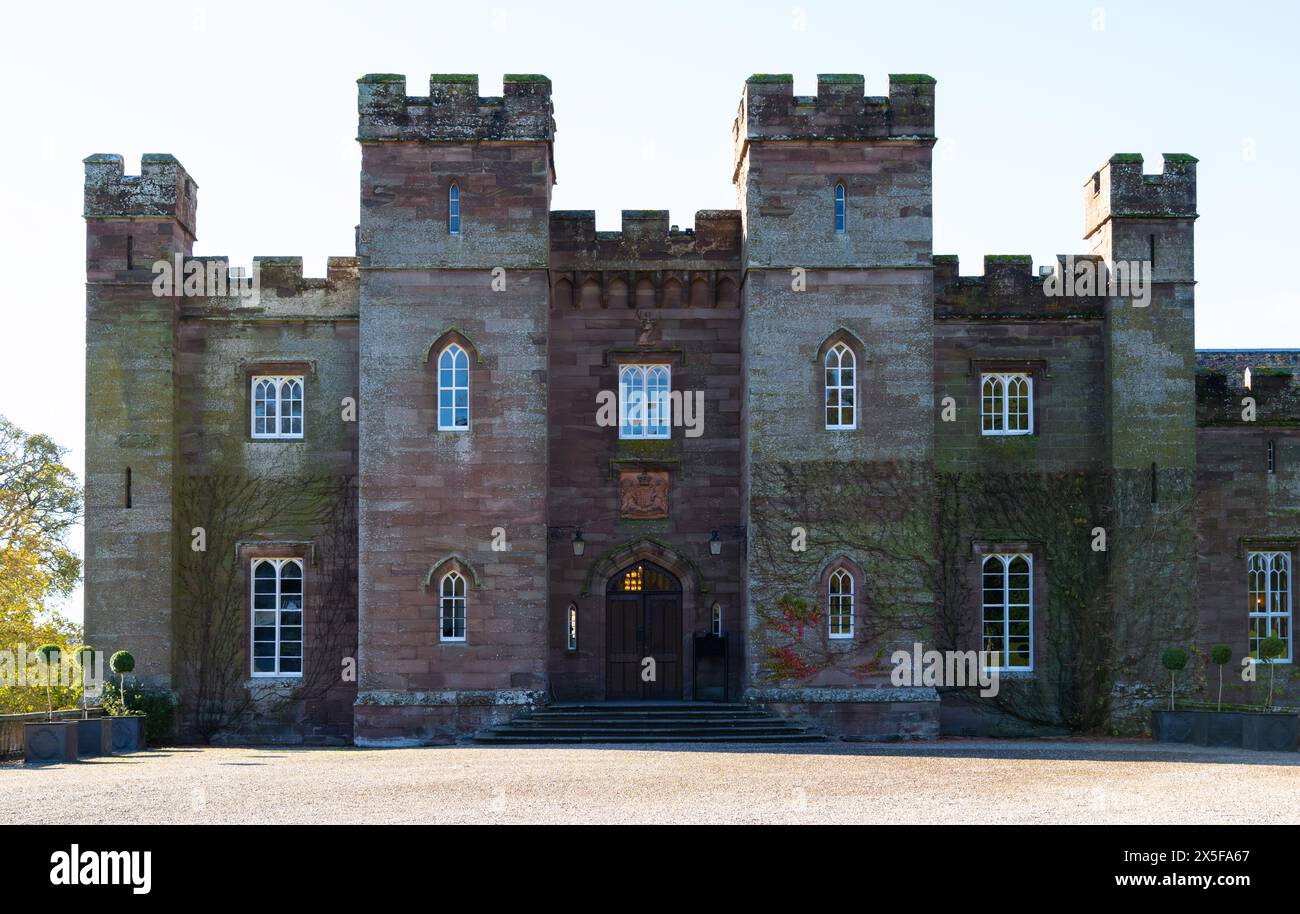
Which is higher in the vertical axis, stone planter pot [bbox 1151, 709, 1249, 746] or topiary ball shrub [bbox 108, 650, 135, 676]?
topiary ball shrub [bbox 108, 650, 135, 676]

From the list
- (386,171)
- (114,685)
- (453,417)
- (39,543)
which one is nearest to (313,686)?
(114,685)

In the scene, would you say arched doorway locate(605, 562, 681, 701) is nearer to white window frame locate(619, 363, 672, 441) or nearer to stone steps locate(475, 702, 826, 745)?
stone steps locate(475, 702, 826, 745)

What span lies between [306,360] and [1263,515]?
49.9 feet

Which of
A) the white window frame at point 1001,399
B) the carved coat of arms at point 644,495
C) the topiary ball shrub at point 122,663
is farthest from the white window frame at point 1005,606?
the topiary ball shrub at point 122,663

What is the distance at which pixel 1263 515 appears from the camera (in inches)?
979

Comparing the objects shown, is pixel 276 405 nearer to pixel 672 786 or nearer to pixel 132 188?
pixel 132 188

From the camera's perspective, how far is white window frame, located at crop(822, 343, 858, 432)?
22812 mm

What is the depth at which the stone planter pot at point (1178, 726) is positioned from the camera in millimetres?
21447

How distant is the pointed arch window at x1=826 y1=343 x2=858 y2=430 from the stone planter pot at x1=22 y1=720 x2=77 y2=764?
36.4ft

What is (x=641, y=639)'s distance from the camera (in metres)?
23.6

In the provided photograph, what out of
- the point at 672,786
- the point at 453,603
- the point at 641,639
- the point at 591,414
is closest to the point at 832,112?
the point at 591,414

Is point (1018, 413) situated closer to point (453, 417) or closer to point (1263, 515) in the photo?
point (1263, 515)

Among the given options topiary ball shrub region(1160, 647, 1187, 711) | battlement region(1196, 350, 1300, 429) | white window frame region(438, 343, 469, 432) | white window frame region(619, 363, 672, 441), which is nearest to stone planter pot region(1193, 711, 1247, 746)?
topiary ball shrub region(1160, 647, 1187, 711)

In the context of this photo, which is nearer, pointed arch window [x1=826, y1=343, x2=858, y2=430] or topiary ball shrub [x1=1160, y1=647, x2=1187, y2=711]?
topiary ball shrub [x1=1160, y1=647, x2=1187, y2=711]
